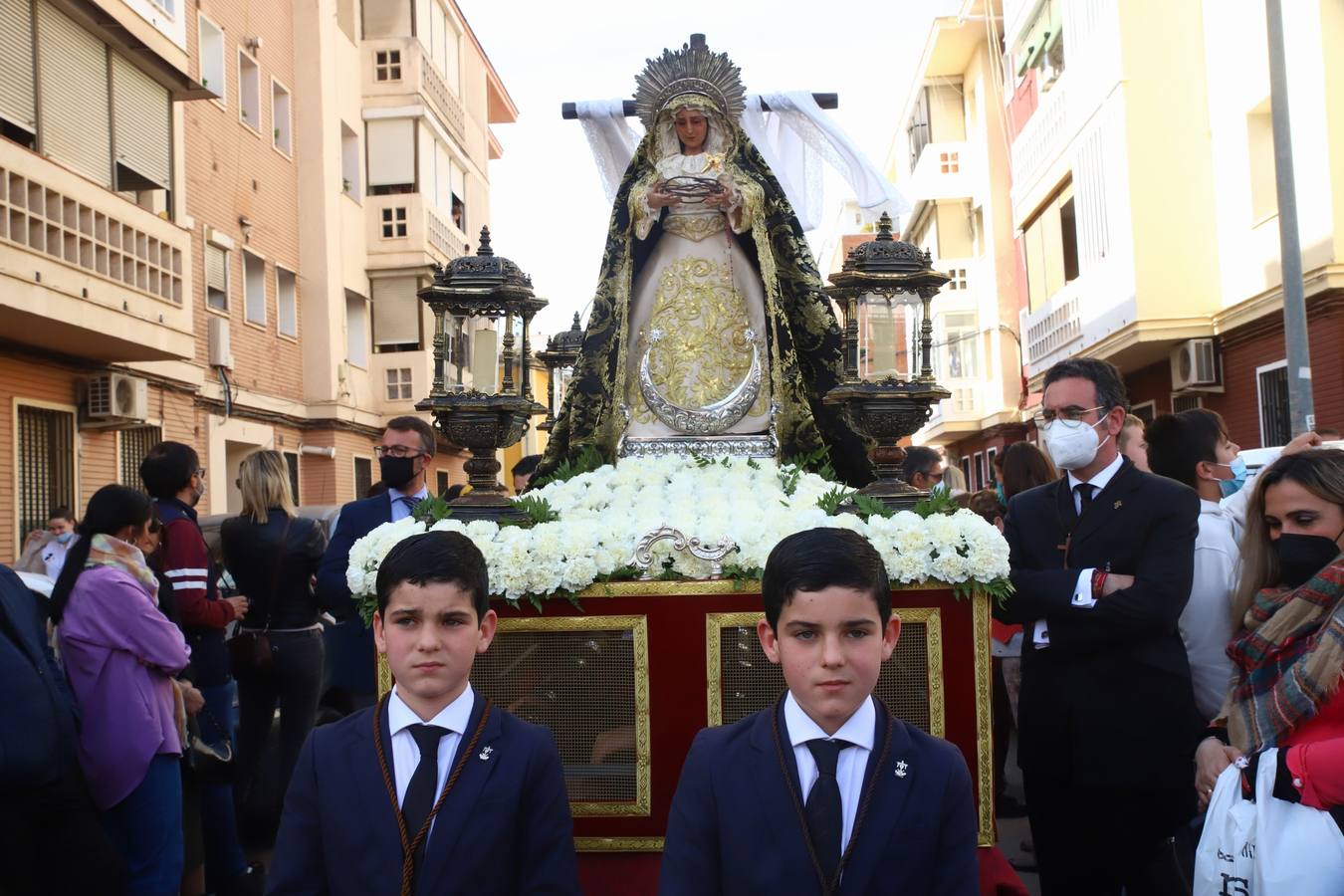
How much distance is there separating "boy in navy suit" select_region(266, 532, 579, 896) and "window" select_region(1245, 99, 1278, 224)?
12.0 m

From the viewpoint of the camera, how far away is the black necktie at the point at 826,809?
6.91 ft

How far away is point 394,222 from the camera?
19.3 metres

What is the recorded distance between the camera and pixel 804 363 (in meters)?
5.35

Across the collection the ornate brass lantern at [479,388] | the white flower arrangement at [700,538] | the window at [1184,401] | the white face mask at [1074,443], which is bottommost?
the white flower arrangement at [700,538]

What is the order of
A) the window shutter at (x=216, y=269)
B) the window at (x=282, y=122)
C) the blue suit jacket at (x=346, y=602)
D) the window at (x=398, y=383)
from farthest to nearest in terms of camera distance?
the window at (x=398, y=383) → the window at (x=282, y=122) → the window shutter at (x=216, y=269) → the blue suit jacket at (x=346, y=602)

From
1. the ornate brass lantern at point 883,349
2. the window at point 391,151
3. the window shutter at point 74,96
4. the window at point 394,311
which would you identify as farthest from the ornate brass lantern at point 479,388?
the window at point 391,151

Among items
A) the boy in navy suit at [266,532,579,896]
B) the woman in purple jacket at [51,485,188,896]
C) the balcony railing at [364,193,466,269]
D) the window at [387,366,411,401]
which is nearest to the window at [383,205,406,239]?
the balcony railing at [364,193,466,269]

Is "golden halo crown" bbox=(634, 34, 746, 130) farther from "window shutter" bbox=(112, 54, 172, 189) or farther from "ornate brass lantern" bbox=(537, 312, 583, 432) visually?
"window shutter" bbox=(112, 54, 172, 189)

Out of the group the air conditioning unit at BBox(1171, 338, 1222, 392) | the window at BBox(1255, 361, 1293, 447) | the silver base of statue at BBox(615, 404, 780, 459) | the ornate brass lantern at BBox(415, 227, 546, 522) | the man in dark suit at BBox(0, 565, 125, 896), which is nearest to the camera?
the man in dark suit at BBox(0, 565, 125, 896)

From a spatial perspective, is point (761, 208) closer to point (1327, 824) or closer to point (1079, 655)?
point (1079, 655)

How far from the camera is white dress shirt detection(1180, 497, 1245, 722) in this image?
3645mm

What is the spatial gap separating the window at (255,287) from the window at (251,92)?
1.69 metres

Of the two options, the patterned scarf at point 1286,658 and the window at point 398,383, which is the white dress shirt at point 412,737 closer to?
the patterned scarf at point 1286,658

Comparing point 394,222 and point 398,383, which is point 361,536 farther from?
point 394,222
